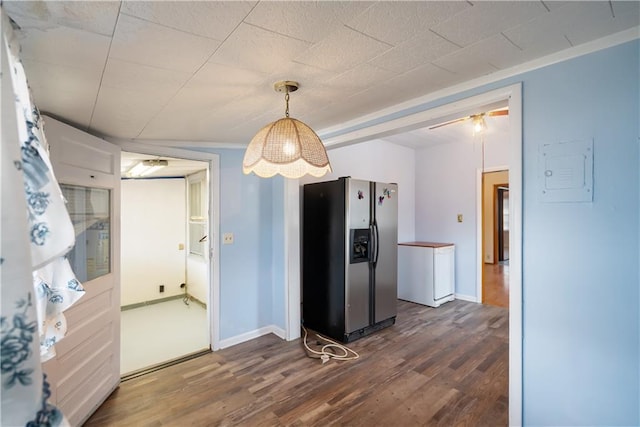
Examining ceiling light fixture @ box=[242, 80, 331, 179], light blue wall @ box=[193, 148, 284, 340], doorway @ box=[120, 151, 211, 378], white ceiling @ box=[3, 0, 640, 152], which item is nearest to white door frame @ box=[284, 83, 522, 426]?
white ceiling @ box=[3, 0, 640, 152]

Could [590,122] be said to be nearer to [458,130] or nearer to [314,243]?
[314,243]

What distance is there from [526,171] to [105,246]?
9.78ft

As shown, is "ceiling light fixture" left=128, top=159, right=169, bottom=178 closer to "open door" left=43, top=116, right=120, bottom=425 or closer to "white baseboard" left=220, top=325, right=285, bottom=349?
"open door" left=43, top=116, right=120, bottom=425

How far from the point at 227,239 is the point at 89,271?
1.20 metres

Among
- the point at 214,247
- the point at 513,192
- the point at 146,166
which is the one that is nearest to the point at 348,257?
the point at 214,247

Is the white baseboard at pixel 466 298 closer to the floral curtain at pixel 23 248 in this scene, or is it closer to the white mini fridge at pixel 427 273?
the white mini fridge at pixel 427 273

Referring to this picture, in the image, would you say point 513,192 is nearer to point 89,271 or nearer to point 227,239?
point 227,239

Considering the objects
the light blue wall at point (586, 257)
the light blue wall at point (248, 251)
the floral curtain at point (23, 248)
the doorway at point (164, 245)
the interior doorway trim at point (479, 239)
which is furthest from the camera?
the interior doorway trim at point (479, 239)

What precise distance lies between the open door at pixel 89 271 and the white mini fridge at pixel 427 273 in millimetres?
3747

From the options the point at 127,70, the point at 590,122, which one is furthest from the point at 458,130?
the point at 127,70

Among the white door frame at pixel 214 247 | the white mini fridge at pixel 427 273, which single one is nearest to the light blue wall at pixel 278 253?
the white door frame at pixel 214 247

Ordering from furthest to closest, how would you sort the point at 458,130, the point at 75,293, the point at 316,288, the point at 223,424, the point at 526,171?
the point at 458,130
the point at 316,288
the point at 223,424
the point at 526,171
the point at 75,293

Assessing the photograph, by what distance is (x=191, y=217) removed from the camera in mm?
4781

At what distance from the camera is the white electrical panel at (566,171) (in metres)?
1.39
